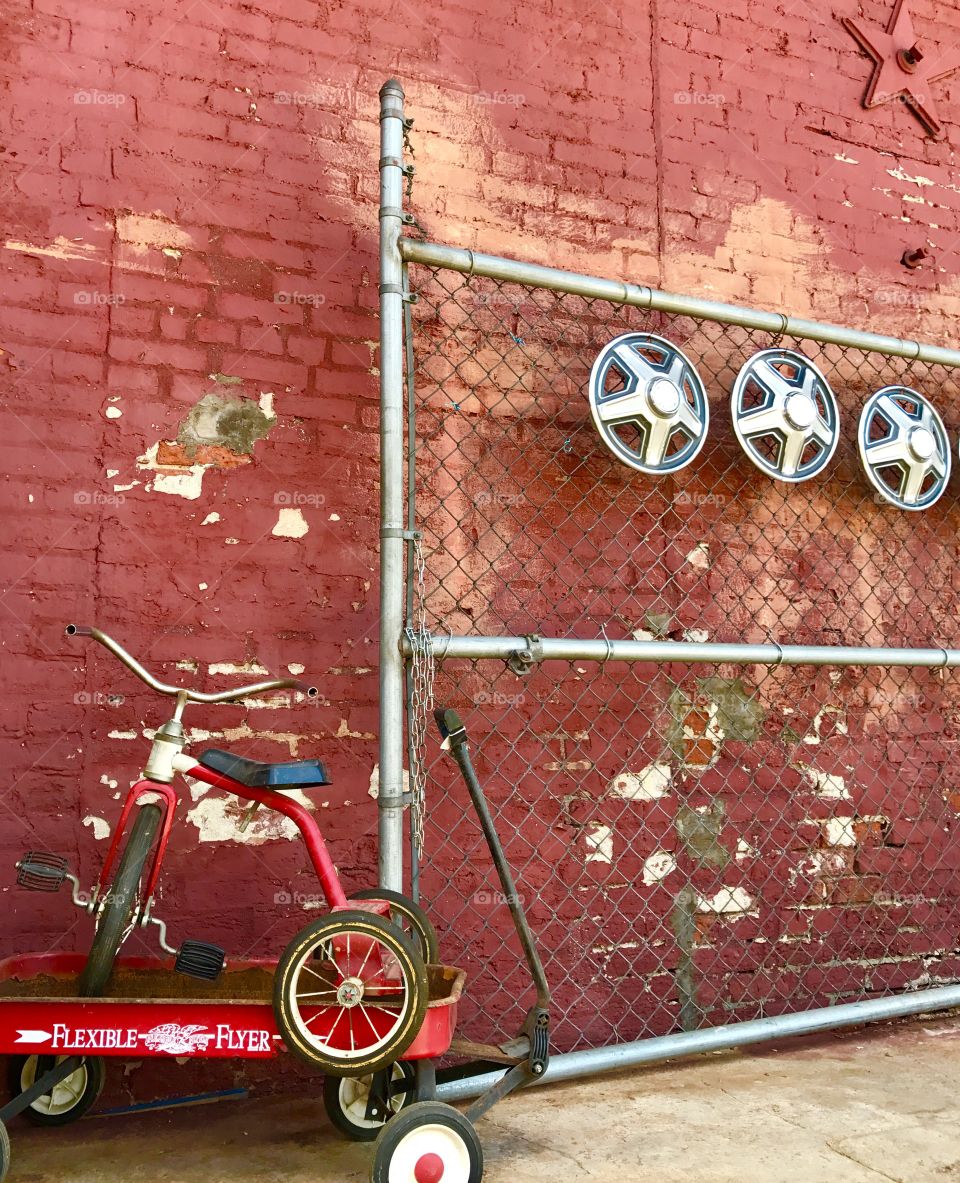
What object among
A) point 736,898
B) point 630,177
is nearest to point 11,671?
point 736,898

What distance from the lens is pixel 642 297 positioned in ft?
9.97

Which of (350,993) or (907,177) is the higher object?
(907,177)

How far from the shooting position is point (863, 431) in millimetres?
3646

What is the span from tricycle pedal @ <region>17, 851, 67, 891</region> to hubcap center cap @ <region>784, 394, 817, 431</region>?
103 inches

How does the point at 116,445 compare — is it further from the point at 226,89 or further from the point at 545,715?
the point at 545,715

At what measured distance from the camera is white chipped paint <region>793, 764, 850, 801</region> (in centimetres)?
369

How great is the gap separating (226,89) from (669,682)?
7.76 feet

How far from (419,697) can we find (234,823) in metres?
0.63
